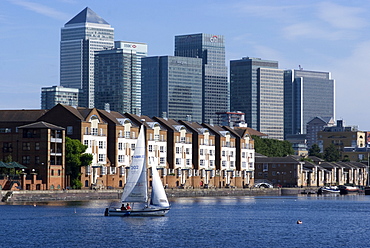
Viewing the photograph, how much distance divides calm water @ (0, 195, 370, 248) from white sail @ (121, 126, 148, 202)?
2.71 metres

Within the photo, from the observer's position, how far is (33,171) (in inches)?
6339

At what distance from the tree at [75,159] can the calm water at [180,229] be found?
38113mm

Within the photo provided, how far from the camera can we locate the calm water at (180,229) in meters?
83.4

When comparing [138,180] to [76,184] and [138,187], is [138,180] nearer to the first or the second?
[138,187]

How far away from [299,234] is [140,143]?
84.3 feet

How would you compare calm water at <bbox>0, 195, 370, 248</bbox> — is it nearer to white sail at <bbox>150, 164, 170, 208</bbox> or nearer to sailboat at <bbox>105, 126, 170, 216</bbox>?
sailboat at <bbox>105, 126, 170, 216</bbox>

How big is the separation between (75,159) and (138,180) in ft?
208

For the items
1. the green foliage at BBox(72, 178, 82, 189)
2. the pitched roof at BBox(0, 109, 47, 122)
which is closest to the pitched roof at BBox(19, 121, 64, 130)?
the green foliage at BBox(72, 178, 82, 189)

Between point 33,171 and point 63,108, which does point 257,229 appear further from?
point 63,108

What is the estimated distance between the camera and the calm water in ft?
274

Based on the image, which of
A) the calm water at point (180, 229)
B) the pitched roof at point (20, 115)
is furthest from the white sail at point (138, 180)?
the pitched roof at point (20, 115)

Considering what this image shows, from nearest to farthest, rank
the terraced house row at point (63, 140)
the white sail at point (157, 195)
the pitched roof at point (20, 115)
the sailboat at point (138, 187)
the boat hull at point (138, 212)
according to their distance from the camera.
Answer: the boat hull at point (138, 212), the sailboat at point (138, 187), the white sail at point (157, 195), the terraced house row at point (63, 140), the pitched roof at point (20, 115)

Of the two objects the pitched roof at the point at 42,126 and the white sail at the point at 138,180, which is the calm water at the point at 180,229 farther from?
the pitched roof at the point at 42,126

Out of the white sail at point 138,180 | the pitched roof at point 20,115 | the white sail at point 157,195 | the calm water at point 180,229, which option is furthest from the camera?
the pitched roof at point 20,115
